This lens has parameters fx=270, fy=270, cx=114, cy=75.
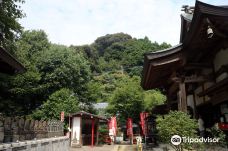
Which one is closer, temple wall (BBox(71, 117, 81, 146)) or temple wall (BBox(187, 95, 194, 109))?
temple wall (BBox(187, 95, 194, 109))

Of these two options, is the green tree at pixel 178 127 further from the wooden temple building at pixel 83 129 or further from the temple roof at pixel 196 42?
the wooden temple building at pixel 83 129

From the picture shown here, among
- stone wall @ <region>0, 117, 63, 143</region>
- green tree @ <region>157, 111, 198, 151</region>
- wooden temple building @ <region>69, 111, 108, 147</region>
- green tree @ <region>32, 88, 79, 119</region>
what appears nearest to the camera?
stone wall @ <region>0, 117, 63, 143</region>

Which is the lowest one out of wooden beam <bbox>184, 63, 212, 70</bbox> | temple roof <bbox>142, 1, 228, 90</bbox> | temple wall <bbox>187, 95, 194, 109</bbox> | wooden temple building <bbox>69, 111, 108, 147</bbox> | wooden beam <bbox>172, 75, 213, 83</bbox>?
wooden temple building <bbox>69, 111, 108, 147</bbox>

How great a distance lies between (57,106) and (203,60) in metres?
21.1

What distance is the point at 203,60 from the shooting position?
1187 centimetres

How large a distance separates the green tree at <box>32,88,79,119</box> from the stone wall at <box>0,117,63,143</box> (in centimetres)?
1729

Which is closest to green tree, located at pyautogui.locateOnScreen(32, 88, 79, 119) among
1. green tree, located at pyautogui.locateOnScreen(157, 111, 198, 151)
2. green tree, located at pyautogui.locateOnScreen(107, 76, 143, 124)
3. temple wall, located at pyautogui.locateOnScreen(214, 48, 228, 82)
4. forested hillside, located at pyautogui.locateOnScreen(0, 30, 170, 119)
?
forested hillside, located at pyautogui.locateOnScreen(0, 30, 170, 119)

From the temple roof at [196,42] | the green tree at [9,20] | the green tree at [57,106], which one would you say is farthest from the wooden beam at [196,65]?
the green tree at [57,106]

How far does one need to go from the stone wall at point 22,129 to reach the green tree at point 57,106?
56.7ft

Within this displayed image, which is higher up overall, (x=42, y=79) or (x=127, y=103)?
(x=42, y=79)

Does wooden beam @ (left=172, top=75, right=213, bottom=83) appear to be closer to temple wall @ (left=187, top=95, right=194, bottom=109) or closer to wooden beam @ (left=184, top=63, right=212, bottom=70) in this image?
wooden beam @ (left=184, top=63, right=212, bottom=70)

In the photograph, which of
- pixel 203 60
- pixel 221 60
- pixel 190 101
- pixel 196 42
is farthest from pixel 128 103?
pixel 196 42

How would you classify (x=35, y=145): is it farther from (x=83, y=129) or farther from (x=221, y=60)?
(x=83, y=129)

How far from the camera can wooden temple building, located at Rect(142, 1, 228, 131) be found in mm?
8391
